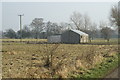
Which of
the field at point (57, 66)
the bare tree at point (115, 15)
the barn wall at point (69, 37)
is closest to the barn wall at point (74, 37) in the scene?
the barn wall at point (69, 37)

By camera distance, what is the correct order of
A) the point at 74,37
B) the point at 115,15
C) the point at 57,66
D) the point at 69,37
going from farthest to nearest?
the point at 69,37 → the point at 74,37 → the point at 115,15 → the point at 57,66

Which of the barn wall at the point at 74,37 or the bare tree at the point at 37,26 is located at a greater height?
the bare tree at the point at 37,26

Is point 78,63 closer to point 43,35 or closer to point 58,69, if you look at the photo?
point 58,69

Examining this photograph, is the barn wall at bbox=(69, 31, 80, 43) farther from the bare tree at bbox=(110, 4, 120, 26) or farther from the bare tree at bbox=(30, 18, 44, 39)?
the bare tree at bbox=(30, 18, 44, 39)

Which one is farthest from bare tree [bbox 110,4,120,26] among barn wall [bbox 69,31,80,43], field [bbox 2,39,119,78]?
field [bbox 2,39,119,78]

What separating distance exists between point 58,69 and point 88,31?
94.0m

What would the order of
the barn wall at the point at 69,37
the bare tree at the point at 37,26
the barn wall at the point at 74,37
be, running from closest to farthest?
the barn wall at the point at 74,37 → the barn wall at the point at 69,37 → the bare tree at the point at 37,26

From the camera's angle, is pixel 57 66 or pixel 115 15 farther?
pixel 115 15

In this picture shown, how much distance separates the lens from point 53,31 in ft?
380

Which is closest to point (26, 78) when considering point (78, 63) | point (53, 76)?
point (53, 76)

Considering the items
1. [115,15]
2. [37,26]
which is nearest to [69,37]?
[115,15]

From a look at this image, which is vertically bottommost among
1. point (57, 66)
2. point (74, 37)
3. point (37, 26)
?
point (57, 66)

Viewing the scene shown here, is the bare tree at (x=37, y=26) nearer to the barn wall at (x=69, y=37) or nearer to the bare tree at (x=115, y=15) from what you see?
the barn wall at (x=69, y=37)

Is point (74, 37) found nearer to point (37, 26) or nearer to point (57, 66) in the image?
point (37, 26)
